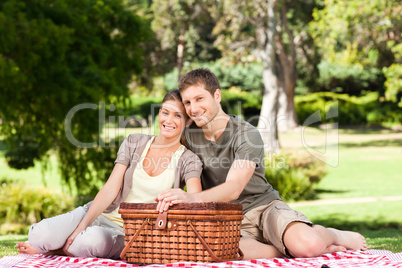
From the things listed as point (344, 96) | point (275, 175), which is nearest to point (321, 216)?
point (275, 175)

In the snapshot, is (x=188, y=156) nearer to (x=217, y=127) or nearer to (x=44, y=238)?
(x=217, y=127)

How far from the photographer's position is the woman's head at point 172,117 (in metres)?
3.79

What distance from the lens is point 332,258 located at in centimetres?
360

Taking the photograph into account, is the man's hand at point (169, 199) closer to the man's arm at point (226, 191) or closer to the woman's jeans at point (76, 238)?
the man's arm at point (226, 191)

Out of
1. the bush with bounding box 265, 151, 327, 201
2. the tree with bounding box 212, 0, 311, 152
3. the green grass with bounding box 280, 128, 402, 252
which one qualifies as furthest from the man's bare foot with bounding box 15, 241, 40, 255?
the tree with bounding box 212, 0, 311, 152

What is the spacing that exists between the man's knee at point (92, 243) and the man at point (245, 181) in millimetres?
770

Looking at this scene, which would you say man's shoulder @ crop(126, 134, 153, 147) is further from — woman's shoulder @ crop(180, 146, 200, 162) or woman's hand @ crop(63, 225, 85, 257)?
woman's hand @ crop(63, 225, 85, 257)

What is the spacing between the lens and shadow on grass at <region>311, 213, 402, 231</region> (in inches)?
353

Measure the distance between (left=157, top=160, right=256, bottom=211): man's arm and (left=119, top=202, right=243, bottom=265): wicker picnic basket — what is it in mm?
75

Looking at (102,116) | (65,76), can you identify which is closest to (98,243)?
(65,76)

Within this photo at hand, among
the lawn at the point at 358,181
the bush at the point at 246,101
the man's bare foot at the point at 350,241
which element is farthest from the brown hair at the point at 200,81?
the bush at the point at 246,101

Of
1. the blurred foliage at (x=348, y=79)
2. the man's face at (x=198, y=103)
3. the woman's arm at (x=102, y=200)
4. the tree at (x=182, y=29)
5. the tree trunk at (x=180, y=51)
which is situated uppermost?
the tree at (x=182, y=29)

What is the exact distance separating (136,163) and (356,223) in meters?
6.53

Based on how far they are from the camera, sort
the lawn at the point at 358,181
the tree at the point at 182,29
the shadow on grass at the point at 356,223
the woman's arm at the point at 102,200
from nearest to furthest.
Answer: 1. the woman's arm at the point at 102,200
2. the lawn at the point at 358,181
3. the shadow on grass at the point at 356,223
4. the tree at the point at 182,29
